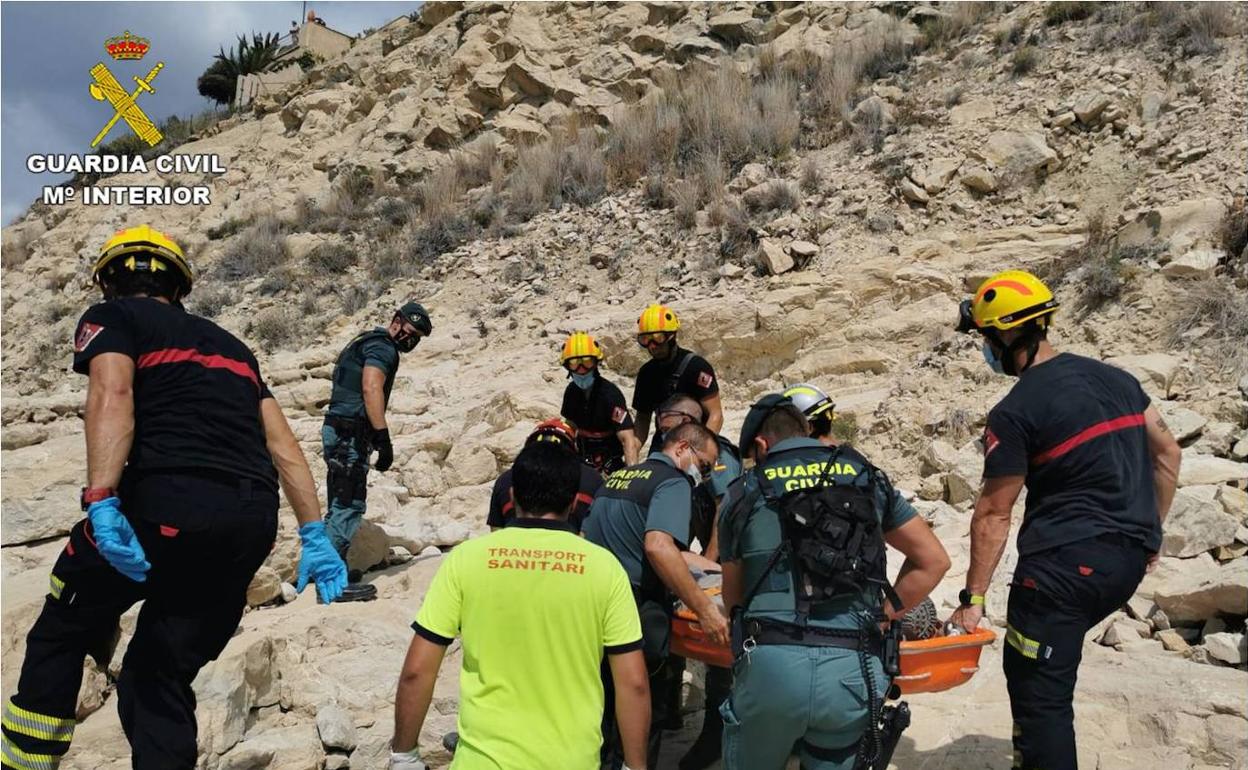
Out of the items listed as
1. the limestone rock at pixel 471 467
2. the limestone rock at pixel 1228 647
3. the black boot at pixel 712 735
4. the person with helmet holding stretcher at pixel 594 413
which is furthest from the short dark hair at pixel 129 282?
the limestone rock at pixel 471 467

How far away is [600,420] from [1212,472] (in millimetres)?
3914

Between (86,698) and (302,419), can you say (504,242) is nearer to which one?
(302,419)

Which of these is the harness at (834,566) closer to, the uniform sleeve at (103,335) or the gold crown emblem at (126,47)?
the uniform sleeve at (103,335)

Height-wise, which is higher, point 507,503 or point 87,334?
point 87,334

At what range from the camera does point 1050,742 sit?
104 inches

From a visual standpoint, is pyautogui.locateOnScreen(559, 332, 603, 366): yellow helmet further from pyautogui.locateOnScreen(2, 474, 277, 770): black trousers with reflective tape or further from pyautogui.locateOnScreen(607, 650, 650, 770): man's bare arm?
pyautogui.locateOnScreen(607, 650, 650, 770): man's bare arm

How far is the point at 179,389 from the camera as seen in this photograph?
8.81ft

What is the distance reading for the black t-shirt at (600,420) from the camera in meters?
5.81

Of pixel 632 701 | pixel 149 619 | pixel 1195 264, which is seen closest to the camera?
pixel 632 701

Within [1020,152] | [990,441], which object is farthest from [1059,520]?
[1020,152]

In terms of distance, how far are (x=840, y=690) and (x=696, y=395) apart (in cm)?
329

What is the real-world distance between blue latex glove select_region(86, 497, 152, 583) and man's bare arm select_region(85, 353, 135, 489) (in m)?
0.09

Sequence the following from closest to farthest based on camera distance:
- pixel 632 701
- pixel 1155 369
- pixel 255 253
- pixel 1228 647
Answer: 1. pixel 632 701
2. pixel 1228 647
3. pixel 1155 369
4. pixel 255 253

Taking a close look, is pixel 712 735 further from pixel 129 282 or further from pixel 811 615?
pixel 129 282
